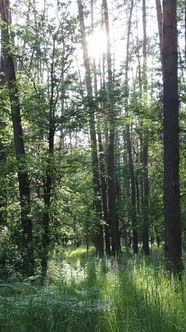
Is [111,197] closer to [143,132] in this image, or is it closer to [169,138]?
[143,132]

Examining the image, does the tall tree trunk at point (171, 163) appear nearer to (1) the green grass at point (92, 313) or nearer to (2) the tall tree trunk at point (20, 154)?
(1) the green grass at point (92, 313)

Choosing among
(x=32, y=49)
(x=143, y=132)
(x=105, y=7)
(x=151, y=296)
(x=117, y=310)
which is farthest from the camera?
(x=105, y=7)

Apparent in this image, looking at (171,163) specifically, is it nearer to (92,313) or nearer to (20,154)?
(92,313)

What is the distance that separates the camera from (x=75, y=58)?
11.2m

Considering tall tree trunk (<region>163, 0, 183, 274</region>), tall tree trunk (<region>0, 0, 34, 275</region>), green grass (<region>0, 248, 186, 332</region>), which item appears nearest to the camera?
green grass (<region>0, 248, 186, 332</region>)

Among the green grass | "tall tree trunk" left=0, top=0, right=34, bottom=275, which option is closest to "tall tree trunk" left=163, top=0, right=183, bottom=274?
the green grass

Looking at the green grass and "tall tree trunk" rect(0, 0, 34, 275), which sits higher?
"tall tree trunk" rect(0, 0, 34, 275)

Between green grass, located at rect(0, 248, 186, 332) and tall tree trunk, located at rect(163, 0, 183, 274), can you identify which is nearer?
green grass, located at rect(0, 248, 186, 332)

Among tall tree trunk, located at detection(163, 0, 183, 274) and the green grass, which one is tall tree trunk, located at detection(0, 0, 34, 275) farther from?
the green grass

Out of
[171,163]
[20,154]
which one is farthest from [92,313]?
[20,154]

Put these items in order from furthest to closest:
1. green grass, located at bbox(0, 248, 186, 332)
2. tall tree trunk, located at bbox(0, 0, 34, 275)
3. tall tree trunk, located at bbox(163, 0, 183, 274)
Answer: tall tree trunk, located at bbox(0, 0, 34, 275) → tall tree trunk, located at bbox(163, 0, 183, 274) → green grass, located at bbox(0, 248, 186, 332)

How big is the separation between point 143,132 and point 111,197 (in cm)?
654

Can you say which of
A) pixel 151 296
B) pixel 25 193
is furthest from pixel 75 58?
pixel 151 296

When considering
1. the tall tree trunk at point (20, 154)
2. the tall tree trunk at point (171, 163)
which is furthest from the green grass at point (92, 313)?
the tall tree trunk at point (20, 154)
